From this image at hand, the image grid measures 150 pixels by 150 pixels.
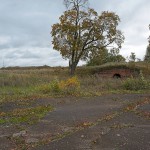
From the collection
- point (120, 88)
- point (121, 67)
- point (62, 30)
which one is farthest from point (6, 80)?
point (121, 67)

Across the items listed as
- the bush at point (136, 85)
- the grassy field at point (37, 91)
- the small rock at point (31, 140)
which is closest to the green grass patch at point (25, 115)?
the grassy field at point (37, 91)

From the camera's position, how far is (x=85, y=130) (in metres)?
9.41

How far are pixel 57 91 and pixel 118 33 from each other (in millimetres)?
22141

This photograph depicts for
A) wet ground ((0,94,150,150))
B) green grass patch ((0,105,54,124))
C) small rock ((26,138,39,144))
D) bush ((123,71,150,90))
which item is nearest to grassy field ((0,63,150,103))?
bush ((123,71,150,90))

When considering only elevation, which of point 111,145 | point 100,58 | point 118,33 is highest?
point 118,33

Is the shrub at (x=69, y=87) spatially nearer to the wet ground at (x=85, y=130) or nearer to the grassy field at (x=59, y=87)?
the grassy field at (x=59, y=87)

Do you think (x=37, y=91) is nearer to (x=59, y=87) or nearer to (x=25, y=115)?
(x=59, y=87)

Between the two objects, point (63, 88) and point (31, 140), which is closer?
point (31, 140)

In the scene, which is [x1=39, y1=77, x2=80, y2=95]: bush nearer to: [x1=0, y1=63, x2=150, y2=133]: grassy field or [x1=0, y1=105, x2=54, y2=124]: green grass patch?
[x1=0, y1=63, x2=150, y2=133]: grassy field

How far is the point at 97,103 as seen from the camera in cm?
1530

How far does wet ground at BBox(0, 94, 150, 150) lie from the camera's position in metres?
7.99

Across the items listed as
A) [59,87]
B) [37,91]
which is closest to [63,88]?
[59,87]

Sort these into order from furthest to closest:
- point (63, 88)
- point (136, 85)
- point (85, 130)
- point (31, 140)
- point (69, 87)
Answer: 1. point (136, 85)
2. point (69, 87)
3. point (63, 88)
4. point (85, 130)
5. point (31, 140)

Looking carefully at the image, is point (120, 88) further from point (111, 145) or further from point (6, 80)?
point (111, 145)
